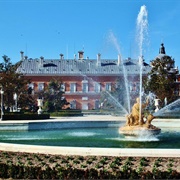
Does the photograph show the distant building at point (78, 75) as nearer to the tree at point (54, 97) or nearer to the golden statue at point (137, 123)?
the tree at point (54, 97)

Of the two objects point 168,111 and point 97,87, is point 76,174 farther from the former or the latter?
point 97,87

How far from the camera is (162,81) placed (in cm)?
3609

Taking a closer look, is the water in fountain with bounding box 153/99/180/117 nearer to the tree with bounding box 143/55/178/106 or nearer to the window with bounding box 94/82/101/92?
the tree with bounding box 143/55/178/106

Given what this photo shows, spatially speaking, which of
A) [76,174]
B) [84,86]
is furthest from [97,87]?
[76,174]

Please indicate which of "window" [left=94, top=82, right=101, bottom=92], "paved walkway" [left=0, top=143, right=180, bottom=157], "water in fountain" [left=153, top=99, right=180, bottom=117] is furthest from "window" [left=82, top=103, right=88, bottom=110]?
"paved walkway" [left=0, top=143, right=180, bottom=157]

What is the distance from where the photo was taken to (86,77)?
2591 inches

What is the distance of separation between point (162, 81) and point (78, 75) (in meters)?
31.5

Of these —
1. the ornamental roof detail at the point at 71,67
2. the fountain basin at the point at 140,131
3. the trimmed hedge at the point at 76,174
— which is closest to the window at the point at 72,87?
the ornamental roof detail at the point at 71,67

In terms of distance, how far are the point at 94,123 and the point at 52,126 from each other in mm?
2644

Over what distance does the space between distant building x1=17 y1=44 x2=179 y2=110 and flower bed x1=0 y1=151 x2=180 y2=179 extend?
179 feet

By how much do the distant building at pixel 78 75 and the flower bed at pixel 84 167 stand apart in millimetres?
54453

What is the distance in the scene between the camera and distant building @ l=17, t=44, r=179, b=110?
65.4 metres

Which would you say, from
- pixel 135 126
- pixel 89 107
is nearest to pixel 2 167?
pixel 135 126

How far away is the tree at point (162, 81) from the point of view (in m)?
36.0
